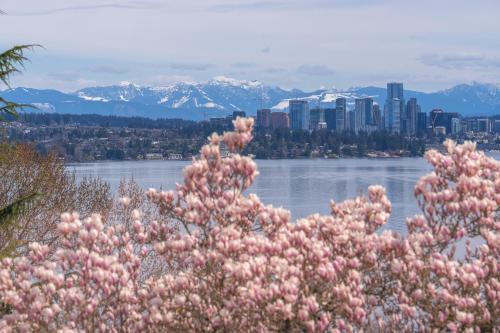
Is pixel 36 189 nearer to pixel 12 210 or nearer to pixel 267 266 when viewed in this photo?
pixel 12 210

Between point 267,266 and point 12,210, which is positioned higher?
point 267,266

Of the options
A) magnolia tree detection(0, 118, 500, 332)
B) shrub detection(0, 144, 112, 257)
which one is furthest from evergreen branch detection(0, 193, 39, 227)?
shrub detection(0, 144, 112, 257)

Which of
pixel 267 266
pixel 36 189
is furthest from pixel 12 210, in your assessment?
pixel 36 189

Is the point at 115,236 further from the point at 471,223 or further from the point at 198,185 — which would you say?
the point at 471,223

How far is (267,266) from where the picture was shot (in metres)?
6.29

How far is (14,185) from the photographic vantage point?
28766mm

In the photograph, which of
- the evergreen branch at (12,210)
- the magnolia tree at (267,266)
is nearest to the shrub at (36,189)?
the evergreen branch at (12,210)

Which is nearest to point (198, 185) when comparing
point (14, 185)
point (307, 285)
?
point (307, 285)

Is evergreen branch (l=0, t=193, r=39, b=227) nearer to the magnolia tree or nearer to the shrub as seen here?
the magnolia tree

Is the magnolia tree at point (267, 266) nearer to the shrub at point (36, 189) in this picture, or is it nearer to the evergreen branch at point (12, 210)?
the evergreen branch at point (12, 210)

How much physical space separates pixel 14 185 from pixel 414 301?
940 inches

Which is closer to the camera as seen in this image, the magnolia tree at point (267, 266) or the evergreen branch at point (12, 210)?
the magnolia tree at point (267, 266)

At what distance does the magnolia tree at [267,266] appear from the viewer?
20.6ft

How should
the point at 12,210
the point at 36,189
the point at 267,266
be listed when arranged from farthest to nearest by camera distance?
1. the point at 36,189
2. the point at 12,210
3. the point at 267,266
